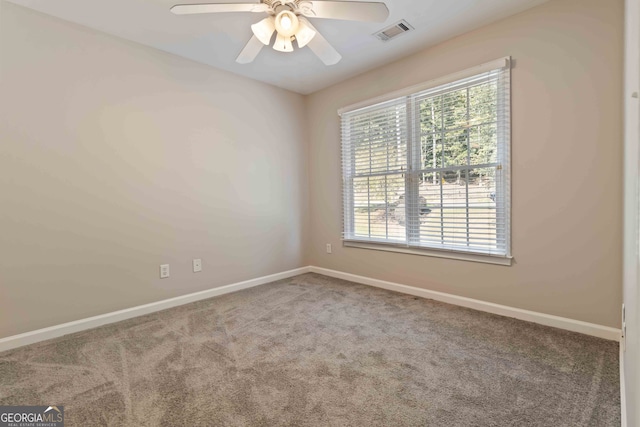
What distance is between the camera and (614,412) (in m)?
1.33

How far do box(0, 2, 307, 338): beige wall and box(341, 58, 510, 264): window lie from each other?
3.95 ft

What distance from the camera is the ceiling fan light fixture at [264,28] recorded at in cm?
177

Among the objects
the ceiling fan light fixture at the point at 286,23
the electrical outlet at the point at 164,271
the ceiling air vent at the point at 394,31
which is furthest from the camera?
the electrical outlet at the point at 164,271

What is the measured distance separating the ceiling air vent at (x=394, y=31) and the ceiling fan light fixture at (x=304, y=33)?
108 centimetres

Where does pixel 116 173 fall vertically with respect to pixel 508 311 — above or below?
above

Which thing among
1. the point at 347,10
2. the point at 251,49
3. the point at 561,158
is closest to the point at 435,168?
the point at 561,158

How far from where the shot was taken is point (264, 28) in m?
1.79

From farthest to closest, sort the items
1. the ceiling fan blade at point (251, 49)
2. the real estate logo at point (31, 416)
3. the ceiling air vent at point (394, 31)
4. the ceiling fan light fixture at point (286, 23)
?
the ceiling air vent at point (394, 31), the ceiling fan blade at point (251, 49), the ceiling fan light fixture at point (286, 23), the real estate logo at point (31, 416)

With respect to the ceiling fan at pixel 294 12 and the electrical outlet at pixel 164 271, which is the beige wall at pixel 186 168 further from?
the ceiling fan at pixel 294 12

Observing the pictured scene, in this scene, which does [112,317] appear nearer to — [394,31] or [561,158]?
[394,31]

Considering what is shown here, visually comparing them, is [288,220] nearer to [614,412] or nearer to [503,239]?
[503,239]

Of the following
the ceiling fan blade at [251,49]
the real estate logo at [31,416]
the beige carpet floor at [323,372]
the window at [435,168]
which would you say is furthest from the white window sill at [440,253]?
the real estate logo at [31,416]

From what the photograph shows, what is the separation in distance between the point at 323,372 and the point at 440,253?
1.74 m

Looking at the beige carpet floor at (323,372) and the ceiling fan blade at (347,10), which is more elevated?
the ceiling fan blade at (347,10)
